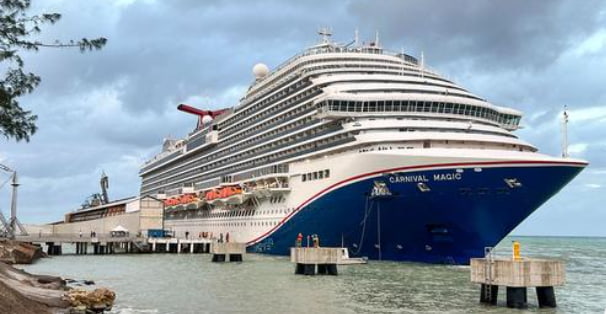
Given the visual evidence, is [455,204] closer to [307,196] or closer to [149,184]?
[307,196]

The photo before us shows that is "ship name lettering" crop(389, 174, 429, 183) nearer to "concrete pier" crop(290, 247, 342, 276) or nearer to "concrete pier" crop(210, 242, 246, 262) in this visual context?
"concrete pier" crop(290, 247, 342, 276)

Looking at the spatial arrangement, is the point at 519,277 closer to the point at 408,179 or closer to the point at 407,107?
the point at 408,179

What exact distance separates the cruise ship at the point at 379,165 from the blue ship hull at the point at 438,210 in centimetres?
6

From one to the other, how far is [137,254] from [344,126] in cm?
3193

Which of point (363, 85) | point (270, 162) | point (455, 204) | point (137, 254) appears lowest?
point (137, 254)

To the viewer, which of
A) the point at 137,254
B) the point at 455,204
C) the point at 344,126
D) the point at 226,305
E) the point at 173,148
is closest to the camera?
the point at 226,305

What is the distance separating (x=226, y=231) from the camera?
57.3 metres

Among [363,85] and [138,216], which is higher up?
[363,85]

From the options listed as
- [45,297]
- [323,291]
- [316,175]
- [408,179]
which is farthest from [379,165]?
[45,297]

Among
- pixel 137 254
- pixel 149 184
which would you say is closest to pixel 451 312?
pixel 137 254

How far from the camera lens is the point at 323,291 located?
25.6 m

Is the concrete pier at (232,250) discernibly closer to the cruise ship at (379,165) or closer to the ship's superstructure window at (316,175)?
the cruise ship at (379,165)

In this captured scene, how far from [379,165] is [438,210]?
392cm

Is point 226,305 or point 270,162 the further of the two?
point 270,162
